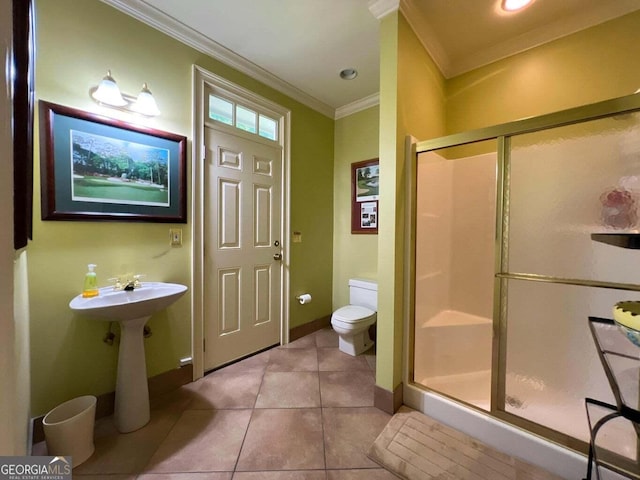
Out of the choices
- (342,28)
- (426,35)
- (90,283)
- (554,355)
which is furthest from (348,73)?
(554,355)

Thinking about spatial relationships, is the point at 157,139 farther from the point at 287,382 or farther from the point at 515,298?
the point at 515,298

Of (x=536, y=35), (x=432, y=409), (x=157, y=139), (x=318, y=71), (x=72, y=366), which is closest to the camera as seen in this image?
(x=72, y=366)

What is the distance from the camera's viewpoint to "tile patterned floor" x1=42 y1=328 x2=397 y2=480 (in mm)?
1178

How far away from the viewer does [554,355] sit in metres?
1.58

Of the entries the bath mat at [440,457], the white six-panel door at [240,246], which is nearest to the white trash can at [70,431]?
the white six-panel door at [240,246]

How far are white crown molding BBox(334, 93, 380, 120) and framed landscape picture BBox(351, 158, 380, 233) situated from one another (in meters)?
0.60

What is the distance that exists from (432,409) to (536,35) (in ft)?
8.81

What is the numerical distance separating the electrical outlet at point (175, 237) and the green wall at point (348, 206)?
5.62ft

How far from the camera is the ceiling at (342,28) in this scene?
155 centimetres

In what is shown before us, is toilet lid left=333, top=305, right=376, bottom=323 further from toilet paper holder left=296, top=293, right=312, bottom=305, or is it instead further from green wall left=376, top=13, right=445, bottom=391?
green wall left=376, top=13, right=445, bottom=391

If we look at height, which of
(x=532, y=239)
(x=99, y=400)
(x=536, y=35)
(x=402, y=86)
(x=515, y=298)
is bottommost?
(x=99, y=400)

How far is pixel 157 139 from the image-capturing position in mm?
1659

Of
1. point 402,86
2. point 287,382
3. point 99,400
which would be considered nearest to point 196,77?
point 402,86

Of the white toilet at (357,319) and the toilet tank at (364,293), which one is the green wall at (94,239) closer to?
the white toilet at (357,319)
